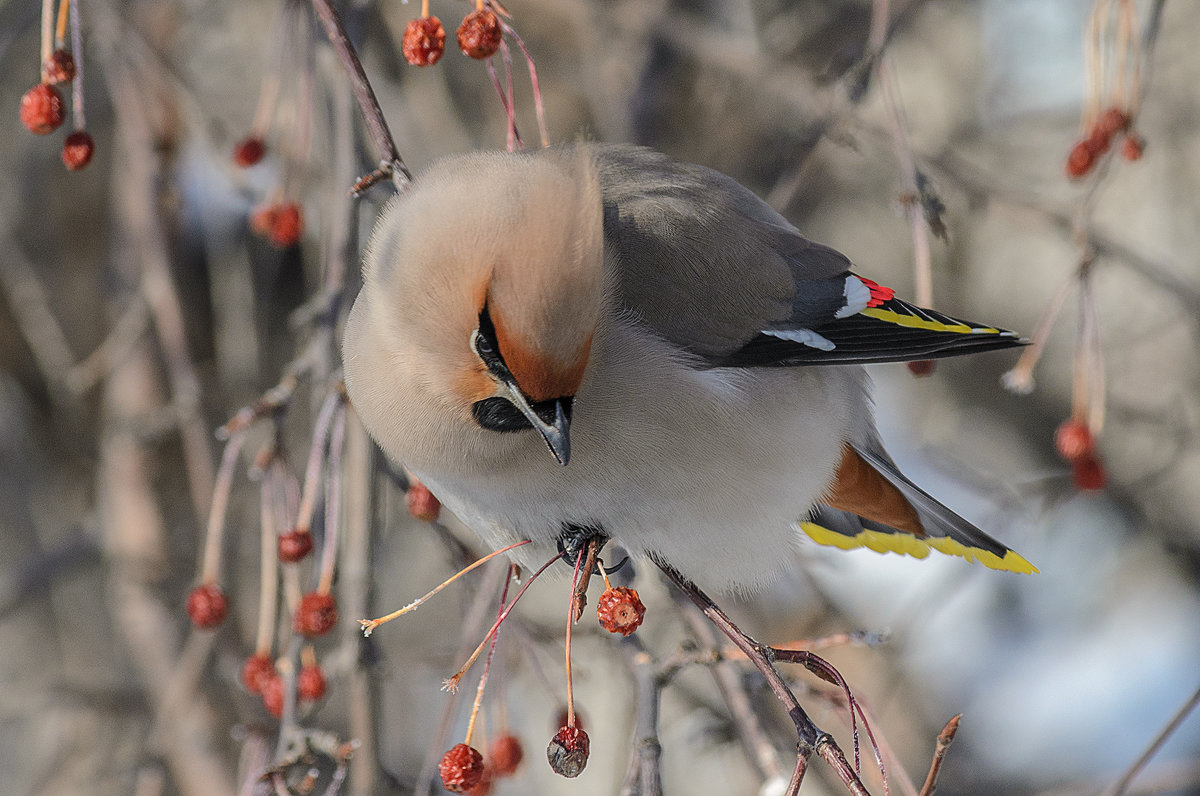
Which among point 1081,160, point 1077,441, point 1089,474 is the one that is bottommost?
point 1089,474

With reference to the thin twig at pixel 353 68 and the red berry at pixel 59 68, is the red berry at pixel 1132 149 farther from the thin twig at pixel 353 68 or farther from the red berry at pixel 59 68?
the red berry at pixel 59 68

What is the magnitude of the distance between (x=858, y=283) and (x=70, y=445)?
2.85 meters

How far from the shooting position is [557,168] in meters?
1.91

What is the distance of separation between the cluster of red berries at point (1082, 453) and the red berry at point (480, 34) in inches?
67.3

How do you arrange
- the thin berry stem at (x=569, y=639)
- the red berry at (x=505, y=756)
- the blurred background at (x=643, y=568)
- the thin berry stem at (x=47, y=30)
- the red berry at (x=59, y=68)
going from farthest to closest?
the blurred background at (x=643, y=568) < the red berry at (x=505, y=756) < the red berry at (x=59, y=68) < the thin berry stem at (x=47, y=30) < the thin berry stem at (x=569, y=639)

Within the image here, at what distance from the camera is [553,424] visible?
1760 mm

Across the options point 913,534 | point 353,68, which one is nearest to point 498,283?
point 353,68

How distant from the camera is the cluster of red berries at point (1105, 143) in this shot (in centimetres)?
254

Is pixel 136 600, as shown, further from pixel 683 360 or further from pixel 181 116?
pixel 683 360

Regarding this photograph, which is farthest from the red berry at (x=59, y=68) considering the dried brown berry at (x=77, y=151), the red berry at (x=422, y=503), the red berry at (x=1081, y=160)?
the red berry at (x=1081, y=160)

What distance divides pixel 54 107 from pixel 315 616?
3.45 ft

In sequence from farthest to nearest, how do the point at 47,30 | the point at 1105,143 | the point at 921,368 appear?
1. the point at 1105,143
2. the point at 921,368
3. the point at 47,30

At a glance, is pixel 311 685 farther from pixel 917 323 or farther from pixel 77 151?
pixel 917 323

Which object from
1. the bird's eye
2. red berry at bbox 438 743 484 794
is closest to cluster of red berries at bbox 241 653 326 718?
red berry at bbox 438 743 484 794
